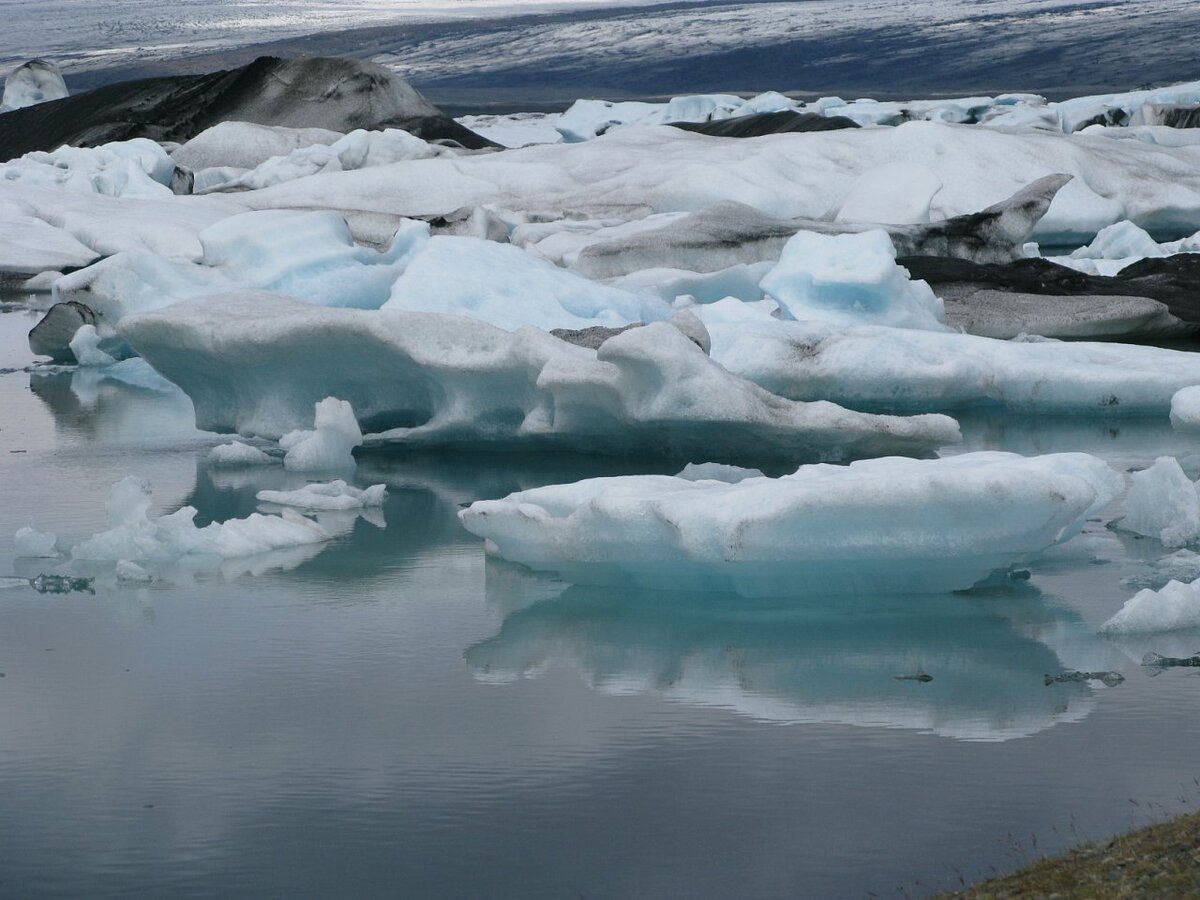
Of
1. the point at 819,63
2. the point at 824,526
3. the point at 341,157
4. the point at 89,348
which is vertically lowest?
the point at 819,63

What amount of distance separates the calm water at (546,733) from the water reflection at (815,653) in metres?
0.01

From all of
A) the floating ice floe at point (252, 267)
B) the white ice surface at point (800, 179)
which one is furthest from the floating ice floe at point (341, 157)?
the floating ice floe at point (252, 267)

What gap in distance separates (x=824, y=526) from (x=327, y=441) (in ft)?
10.5

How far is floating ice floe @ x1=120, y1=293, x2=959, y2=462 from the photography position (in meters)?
7.13

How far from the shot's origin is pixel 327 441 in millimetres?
7734

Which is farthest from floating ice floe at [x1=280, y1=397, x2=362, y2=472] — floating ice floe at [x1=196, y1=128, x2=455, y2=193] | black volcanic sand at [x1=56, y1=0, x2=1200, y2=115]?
black volcanic sand at [x1=56, y1=0, x2=1200, y2=115]

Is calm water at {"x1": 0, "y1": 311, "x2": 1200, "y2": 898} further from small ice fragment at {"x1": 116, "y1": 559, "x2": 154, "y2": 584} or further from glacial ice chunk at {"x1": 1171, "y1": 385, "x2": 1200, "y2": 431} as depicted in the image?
glacial ice chunk at {"x1": 1171, "y1": 385, "x2": 1200, "y2": 431}

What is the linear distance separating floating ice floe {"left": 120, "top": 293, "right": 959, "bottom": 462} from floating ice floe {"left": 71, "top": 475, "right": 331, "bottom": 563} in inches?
58.7

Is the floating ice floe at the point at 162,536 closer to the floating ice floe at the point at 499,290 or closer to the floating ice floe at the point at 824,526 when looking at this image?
the floating ice floe at the point at 824,526

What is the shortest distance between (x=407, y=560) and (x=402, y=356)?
1.84 metres

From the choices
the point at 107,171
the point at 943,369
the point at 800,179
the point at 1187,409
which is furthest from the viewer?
the point at 107,171

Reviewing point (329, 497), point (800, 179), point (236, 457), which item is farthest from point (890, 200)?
point (329, 497)

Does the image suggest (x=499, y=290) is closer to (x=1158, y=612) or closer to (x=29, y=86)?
(x=1158, y=612)

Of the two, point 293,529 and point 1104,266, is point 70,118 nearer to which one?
point 1104,266
